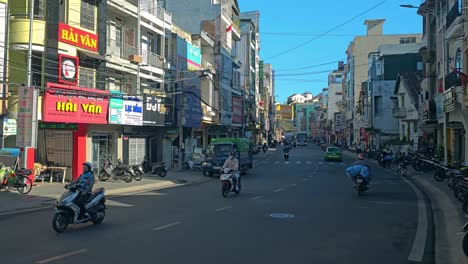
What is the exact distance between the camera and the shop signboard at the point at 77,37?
21.7m

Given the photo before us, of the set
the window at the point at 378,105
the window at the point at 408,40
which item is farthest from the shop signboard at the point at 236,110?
the window at the point at 408,40

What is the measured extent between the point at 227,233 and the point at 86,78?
16.7 metres

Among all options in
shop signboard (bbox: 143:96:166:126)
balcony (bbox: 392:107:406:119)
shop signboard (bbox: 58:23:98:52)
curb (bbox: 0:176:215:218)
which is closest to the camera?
curb (bbox: 0:176:215:218)

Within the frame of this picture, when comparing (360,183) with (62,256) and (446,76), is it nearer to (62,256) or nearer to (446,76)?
(62,256)

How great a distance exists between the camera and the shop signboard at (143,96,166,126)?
2892cm

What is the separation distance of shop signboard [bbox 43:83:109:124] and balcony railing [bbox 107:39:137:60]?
3.65 metres

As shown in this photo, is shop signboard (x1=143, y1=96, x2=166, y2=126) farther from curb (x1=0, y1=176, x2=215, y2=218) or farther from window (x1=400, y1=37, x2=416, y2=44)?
window (x1=400, y1=37, x2=416, y2=44)

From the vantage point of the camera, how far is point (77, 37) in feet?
74.8

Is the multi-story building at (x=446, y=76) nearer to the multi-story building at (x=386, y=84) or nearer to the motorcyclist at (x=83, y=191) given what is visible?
the motorcyclist at (x=83, y=191)

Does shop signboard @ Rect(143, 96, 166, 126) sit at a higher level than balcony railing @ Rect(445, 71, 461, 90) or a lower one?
lower

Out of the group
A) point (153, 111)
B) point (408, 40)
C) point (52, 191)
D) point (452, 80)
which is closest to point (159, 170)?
point (153, 111)

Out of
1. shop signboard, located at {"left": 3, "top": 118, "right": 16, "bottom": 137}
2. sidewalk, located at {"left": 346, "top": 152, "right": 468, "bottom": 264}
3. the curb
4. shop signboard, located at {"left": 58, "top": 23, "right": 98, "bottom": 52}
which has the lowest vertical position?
the curb

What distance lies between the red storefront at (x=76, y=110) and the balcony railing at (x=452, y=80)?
1874 cm

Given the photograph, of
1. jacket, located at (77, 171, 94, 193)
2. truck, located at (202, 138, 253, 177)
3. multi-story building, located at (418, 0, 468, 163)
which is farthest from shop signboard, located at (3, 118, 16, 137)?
multi-story building, located at (418, 0, 468, 163)
